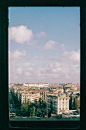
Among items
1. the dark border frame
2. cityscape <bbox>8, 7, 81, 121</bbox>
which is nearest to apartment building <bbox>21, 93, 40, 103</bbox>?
cityscape <bbox>8, 7, 81, 121</bbox>

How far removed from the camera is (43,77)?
1595 millimetres

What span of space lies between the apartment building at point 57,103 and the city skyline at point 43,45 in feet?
0.38

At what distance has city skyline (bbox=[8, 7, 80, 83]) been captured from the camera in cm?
158

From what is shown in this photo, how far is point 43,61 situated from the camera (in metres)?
1.59

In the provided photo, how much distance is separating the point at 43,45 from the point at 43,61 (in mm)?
117

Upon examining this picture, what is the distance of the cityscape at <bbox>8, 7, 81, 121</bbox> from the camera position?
1.58 m

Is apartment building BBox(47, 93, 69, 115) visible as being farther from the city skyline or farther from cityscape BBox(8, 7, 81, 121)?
the city skyline

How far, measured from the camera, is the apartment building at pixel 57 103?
62.6 inches

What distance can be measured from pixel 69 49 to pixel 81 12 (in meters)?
0.28

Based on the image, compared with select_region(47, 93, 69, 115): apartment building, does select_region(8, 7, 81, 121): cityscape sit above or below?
above
